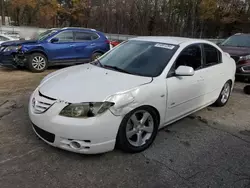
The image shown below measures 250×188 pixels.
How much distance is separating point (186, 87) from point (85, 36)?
6613 millimetres

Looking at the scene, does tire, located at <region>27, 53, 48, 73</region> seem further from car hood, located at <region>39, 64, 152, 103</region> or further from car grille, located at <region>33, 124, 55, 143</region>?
car grille, located at <region>33, 124, 55, 143</region>

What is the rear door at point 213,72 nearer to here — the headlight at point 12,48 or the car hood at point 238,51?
the car hood at point 238,51

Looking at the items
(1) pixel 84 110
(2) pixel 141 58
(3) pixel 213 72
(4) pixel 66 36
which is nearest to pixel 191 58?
(3) pixel 213 72

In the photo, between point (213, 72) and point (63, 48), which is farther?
point (63, 48)

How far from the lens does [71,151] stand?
3.11 meters

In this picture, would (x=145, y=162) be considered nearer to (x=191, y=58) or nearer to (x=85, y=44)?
(x=191, y=58)

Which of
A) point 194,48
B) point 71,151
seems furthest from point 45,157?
point 194,48

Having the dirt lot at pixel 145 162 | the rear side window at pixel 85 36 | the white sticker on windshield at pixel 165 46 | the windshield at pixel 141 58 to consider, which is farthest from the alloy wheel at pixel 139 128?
the rear side window at pixel 85 36

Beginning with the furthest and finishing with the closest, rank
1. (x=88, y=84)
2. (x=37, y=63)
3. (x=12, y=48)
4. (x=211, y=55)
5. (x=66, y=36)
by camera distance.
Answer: (x=66, y=36)
(x=37, y=63)
(x=12, y=48)
(x=211, y=55)
(x=88, y=84)

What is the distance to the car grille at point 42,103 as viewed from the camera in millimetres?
3129

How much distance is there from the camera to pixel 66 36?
367 inches

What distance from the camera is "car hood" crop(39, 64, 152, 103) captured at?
309 cm

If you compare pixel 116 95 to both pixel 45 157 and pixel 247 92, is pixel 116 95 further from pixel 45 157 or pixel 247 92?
pixel 247 92

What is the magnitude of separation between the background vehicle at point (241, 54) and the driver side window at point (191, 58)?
400 centimetres
